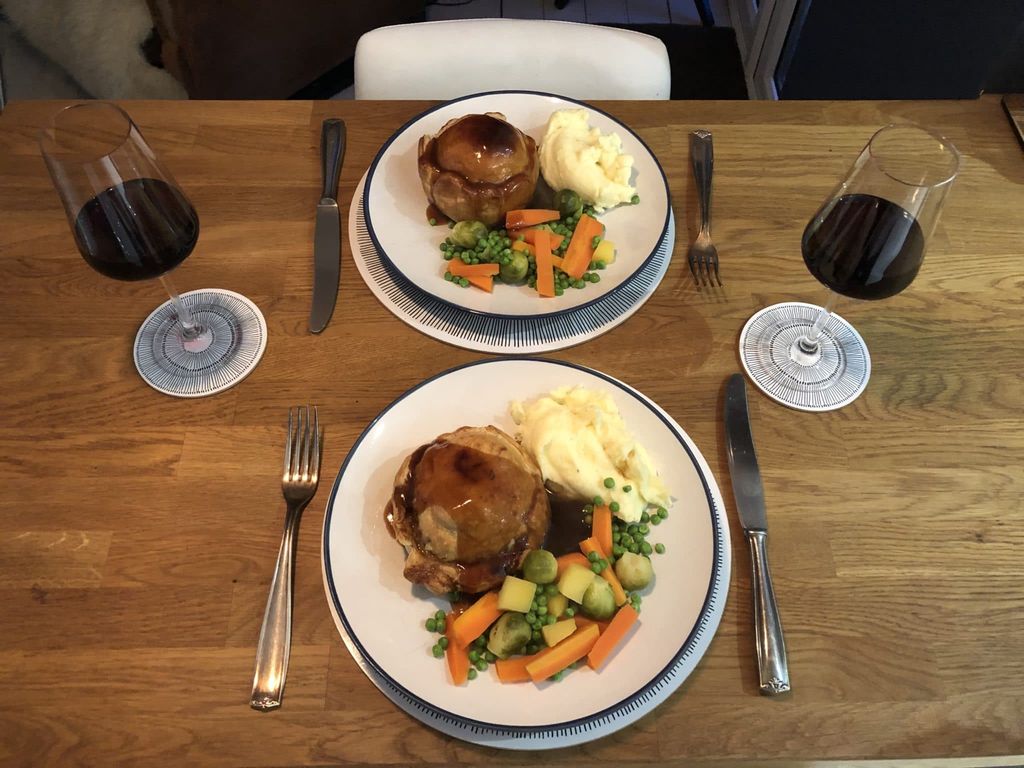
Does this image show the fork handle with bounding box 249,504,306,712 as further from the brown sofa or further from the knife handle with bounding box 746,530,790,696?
the brown sofa

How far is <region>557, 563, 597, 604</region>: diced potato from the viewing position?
1.09m

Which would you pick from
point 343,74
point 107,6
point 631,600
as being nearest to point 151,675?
point 631,600

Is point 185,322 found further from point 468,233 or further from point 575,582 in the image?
point 575,582

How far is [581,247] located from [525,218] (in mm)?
135

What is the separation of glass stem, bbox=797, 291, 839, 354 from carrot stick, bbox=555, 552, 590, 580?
0.66 m

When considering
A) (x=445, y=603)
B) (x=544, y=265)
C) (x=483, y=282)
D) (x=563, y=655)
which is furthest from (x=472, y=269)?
(x=563, y=655)

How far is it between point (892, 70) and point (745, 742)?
322cm

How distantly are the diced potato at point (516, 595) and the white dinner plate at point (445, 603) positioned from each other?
0.33 feet

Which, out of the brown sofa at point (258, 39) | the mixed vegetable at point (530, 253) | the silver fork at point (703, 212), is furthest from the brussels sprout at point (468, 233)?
the brown sofa at point (258, 39)

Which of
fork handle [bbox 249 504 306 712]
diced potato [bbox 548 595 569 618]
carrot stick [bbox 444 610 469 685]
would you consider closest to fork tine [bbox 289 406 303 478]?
fork handle [bbox 249 504 306 712]

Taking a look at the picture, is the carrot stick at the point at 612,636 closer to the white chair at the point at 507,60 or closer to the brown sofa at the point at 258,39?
the white chair at the point at 507,60

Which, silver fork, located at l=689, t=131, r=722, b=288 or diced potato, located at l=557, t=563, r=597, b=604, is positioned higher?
silver fork, located at l=689, t=131, r=722, b=288

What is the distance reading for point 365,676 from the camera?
1.10 m

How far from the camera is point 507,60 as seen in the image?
1972 millimetres
